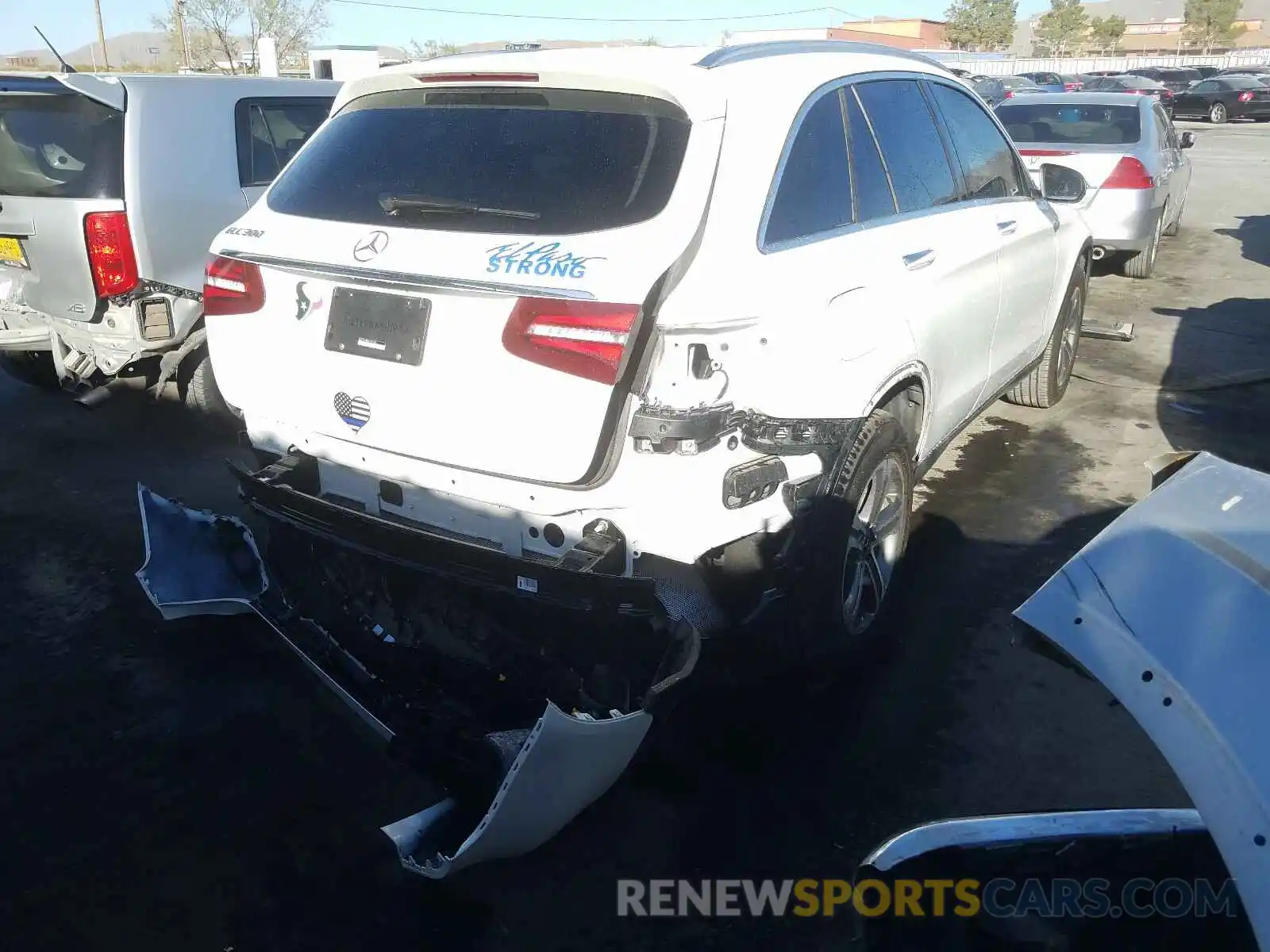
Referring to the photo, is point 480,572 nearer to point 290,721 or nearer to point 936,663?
point 290,721

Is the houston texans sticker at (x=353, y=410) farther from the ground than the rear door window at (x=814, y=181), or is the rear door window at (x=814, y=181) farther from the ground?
the rear door window at (x=814, y=181)

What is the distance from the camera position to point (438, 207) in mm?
2951

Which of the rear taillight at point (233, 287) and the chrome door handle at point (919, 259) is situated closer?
the rear taillight at point (233, 287)

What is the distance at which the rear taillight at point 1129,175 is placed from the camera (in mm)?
9586

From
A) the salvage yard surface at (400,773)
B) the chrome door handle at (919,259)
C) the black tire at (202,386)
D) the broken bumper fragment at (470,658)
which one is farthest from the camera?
the black tire at (202,386)

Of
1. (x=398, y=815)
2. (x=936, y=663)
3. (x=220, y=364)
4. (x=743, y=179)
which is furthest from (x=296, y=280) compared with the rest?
(x=936, y=663)

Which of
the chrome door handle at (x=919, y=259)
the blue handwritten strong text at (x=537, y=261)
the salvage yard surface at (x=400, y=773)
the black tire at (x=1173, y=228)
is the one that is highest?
the blue handwritten strong text at (x=537, y=261)

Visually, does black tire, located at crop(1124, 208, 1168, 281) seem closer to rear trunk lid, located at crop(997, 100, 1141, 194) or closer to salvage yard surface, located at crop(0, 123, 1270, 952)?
rear trunk lid, located at crop(997, 100, 1141, 194)

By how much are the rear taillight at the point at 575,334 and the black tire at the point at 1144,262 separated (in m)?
9.33

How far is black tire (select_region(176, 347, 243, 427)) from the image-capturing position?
574 centimetres

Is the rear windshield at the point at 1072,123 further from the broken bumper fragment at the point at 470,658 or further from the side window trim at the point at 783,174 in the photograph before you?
the broken bumper fragment at the point at 470,658

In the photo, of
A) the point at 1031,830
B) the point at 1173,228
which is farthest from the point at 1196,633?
the point at 1173,228

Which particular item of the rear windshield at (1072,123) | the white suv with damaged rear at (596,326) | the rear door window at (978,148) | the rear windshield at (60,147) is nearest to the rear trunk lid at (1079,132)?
the rear windshield at (1072,123)

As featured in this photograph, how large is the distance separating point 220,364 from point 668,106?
63.5 inches
